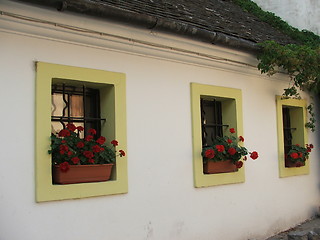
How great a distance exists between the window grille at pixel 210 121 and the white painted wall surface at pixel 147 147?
40 cm

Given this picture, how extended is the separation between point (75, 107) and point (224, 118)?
2.70 metres

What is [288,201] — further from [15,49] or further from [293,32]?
[15,49]

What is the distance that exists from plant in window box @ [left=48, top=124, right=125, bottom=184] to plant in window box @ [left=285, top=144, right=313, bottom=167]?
13.4 feet

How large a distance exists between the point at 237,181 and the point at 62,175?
9.97 ft

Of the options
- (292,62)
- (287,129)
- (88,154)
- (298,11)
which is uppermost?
(298,11)

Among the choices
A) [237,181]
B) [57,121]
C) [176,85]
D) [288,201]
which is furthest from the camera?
[288,201]

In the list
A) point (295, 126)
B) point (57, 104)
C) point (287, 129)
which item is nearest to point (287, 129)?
point (287, 129)

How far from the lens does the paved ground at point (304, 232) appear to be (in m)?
6.55

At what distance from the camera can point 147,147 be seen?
5.57 meters

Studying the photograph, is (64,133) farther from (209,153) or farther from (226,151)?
(226,151)

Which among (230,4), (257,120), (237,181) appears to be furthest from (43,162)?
(230,4)

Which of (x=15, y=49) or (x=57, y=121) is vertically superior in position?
(x=15, y=49)

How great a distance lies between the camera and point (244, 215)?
6.95m

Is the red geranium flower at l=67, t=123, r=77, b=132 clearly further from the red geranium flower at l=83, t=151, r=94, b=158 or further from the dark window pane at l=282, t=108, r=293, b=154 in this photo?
the dark window pane at l=282, t=108, r=293, b=154
